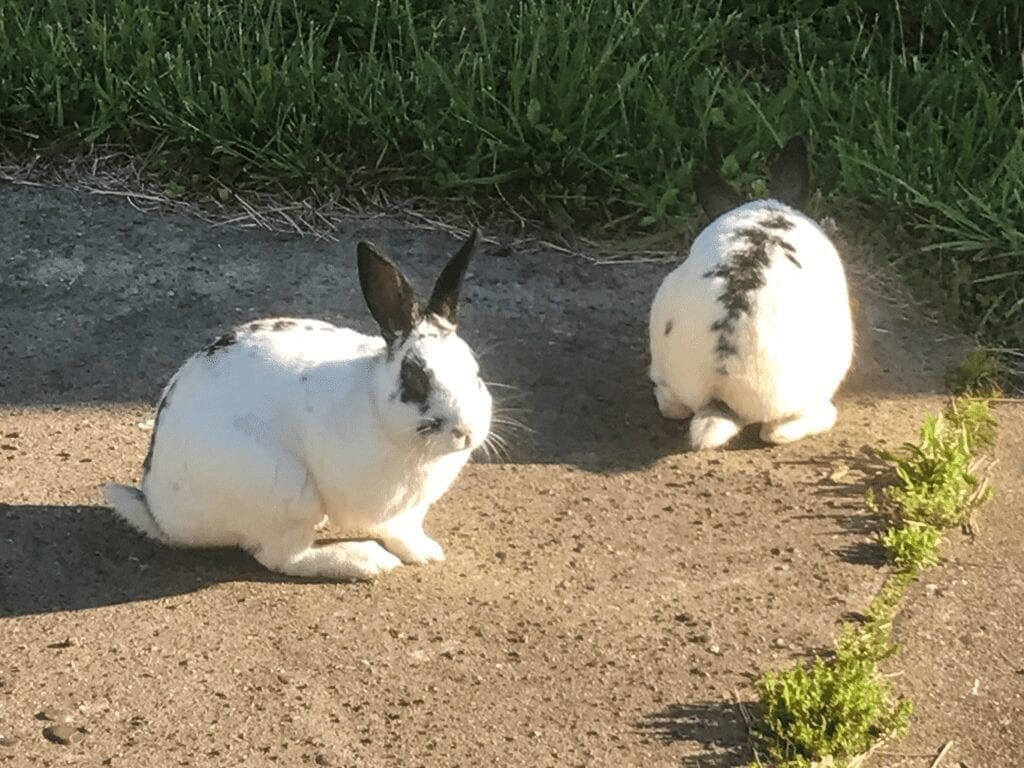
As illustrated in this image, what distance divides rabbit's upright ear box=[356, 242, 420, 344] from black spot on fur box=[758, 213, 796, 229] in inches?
50.5

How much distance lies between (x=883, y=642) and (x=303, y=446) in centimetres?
133

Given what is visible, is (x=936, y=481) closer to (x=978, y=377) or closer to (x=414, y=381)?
(x=978, y=377)

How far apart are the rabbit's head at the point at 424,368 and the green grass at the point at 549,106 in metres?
2.03

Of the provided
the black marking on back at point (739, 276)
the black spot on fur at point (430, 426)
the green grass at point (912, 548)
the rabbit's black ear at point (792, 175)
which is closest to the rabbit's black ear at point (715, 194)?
the rabbit's black ear at point (792, 175)

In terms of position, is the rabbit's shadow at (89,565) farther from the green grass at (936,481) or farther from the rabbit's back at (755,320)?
the green grass at (936,481)

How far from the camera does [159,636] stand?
3.49 meters

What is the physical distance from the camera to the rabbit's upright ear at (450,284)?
11.3 ft

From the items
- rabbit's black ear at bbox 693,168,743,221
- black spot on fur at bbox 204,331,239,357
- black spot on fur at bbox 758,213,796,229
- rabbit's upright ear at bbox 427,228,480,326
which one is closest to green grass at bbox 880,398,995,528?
black spot on fur at bbox 758,213,796,229

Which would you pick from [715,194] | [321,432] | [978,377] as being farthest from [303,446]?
[978,377]

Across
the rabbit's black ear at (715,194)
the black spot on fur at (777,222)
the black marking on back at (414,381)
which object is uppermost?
the black marking on back at (414,381)

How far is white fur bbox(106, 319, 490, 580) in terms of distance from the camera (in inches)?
136

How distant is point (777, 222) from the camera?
438cm

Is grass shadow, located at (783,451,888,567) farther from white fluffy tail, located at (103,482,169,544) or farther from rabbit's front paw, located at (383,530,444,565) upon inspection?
white fluffy tail, located at (103,482,169,544)

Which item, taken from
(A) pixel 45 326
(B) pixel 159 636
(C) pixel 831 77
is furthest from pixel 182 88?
(B) pixel 159 636
